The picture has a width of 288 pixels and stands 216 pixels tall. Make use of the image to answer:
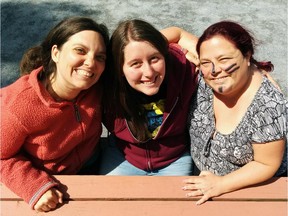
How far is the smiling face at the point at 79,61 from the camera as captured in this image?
1523 millimetres

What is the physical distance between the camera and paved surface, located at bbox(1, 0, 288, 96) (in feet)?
10.7

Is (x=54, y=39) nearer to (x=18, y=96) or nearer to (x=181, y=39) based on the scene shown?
(x=18, y=96)

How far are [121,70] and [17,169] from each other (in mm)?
630

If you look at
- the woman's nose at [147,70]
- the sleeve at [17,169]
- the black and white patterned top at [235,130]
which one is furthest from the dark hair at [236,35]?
the sleeve at [17,169]

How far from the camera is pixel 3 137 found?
150 centimetres

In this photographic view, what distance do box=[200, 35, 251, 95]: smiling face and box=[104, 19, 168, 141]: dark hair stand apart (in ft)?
0.73

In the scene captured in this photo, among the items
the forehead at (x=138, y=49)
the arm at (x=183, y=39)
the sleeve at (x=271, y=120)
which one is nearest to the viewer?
the sleeve at (x=271, y=120)

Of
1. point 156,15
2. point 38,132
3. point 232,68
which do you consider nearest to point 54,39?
point 38,132

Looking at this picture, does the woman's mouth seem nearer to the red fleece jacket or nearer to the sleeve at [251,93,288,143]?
the red fleece jacket

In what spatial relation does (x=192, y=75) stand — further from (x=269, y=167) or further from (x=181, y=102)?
(x=269, y=167)

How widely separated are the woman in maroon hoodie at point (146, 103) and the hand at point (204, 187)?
343 millimetres

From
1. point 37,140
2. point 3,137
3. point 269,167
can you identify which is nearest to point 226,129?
point 269,167

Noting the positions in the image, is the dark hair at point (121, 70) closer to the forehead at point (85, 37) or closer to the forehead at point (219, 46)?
the forehead at point (85, 37)

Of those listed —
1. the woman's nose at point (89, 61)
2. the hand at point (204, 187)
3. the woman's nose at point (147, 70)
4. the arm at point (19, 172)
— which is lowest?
the hand at point (204, 187)
